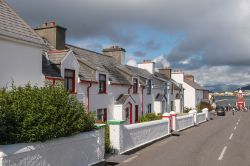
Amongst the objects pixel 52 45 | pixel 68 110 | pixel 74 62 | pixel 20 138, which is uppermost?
pixel 52 45

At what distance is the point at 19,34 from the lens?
16.1 meters

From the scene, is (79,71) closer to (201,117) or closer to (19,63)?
(19,63)

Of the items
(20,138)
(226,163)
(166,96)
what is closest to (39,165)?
(20,138)

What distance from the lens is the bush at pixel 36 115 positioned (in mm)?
8656

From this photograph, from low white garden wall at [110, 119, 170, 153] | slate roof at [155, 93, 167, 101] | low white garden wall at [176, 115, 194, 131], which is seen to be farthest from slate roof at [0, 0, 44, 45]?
slate roof at [155, 93, 167, 101]

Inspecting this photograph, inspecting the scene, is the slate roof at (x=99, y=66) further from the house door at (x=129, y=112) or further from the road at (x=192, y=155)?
the road at (x=192, y=155)

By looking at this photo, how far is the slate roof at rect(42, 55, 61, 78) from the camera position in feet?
63.3

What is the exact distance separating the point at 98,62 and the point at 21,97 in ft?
73.5

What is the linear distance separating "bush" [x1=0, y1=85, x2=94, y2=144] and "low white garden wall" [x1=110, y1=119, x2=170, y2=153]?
3.59 meters

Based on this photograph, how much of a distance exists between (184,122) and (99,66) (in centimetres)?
913

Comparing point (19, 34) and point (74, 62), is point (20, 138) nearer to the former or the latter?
point (19, 34)

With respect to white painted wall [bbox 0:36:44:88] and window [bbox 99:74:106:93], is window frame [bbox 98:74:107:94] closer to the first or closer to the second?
window [bbox 99:74:106:93]

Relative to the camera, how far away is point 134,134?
16.5 m

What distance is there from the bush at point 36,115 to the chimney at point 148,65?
39.1m
